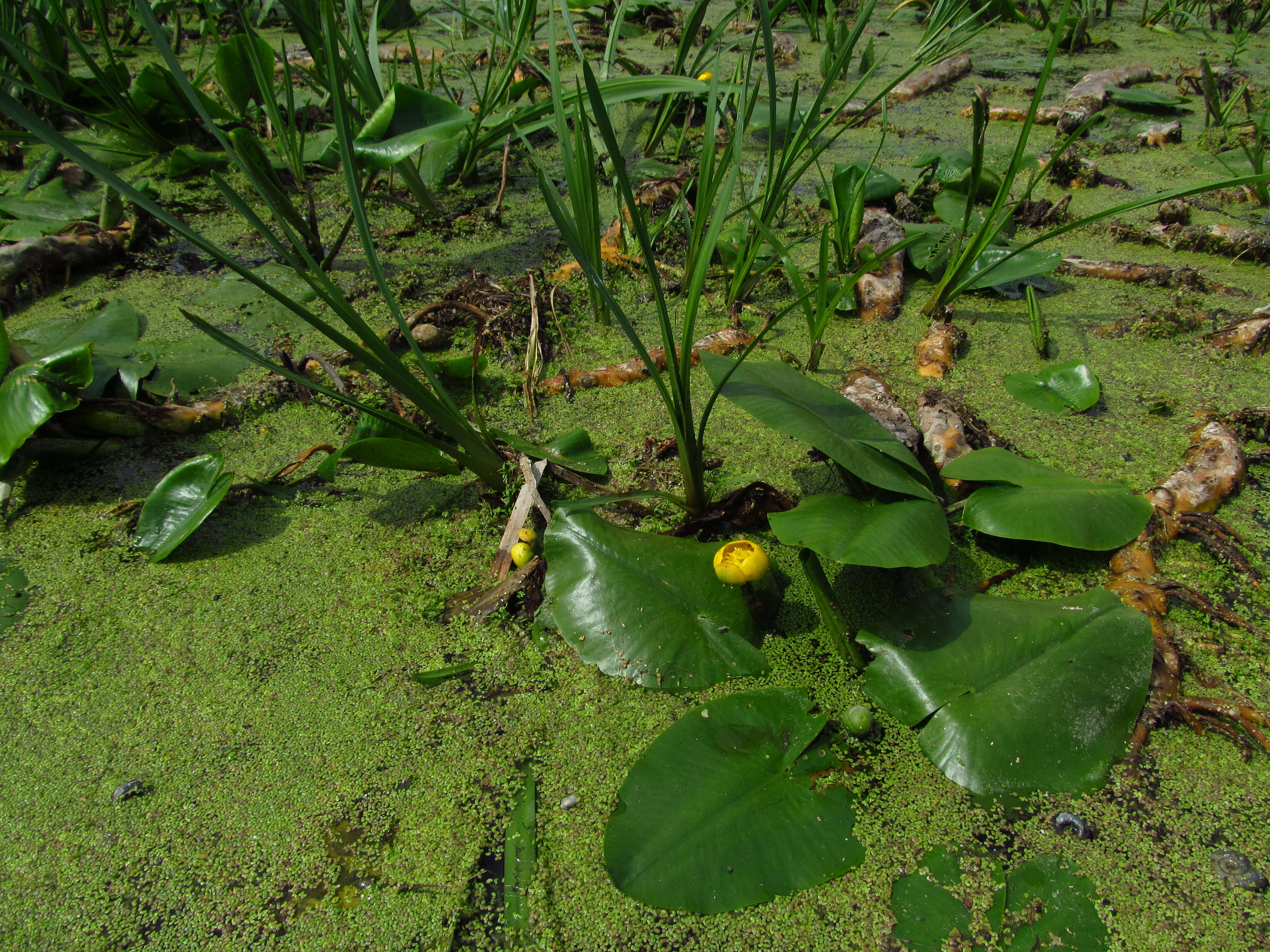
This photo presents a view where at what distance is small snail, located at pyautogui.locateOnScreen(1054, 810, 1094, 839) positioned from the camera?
88 cm

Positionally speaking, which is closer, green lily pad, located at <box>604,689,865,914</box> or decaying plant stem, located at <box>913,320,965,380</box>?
green lily pad, located at <box>604,689,865,914</box>

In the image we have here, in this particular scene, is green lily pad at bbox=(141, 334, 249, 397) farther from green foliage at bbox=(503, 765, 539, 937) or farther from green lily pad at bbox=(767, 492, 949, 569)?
green lily pad at bbox=(767, 492, 949, 569)

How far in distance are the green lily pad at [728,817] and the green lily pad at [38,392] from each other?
4.22ft

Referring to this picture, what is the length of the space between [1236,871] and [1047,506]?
0.52m

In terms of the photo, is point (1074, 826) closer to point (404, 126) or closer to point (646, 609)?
point (646, 609)

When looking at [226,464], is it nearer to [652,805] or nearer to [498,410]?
[498,410]

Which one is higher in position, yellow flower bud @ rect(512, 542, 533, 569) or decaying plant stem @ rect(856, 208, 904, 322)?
decaying plant stem @ rect(856, 208, 904, 322)

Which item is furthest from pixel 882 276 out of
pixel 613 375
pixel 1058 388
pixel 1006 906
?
pixel 1006 906

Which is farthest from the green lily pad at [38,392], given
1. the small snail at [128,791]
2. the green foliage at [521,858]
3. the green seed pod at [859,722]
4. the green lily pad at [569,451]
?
the green seed pod at [859,722]

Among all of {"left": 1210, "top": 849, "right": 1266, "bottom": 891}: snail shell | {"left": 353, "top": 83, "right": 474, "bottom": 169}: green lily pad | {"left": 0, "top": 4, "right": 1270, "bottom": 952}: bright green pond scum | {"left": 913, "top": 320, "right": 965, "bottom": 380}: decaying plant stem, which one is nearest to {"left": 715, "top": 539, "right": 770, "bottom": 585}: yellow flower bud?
{"left": 0, "top": 4, "right": 1270, "bottom": 952}: bright green pond scum

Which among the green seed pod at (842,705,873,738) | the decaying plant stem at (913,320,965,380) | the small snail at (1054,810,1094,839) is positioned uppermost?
the decaying plant stem at (913,320,965,380)

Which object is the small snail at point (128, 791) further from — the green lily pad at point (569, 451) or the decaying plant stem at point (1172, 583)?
the decaying plant stem at point (1172, 583)

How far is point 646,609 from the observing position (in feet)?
3.54

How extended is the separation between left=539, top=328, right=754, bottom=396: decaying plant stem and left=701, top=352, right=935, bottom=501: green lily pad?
0.46 meters
